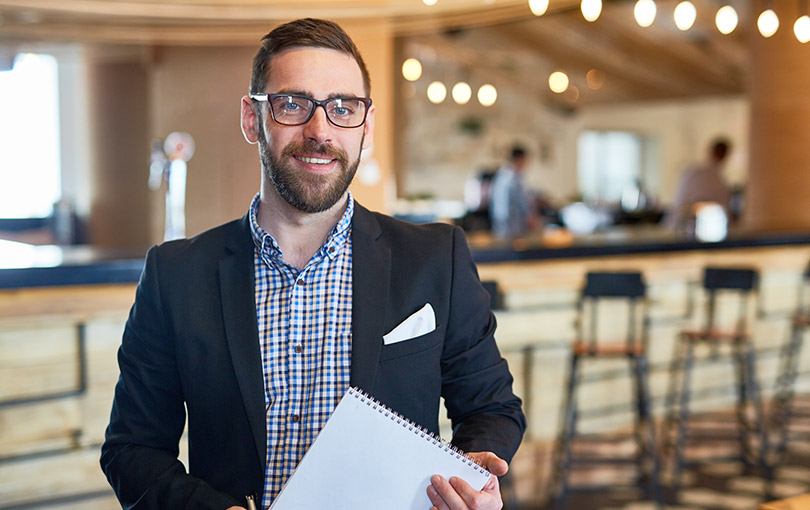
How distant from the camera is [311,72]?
1.24 metres

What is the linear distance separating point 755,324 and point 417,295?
4710 millimetres

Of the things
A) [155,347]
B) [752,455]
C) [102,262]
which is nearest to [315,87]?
[155,347]

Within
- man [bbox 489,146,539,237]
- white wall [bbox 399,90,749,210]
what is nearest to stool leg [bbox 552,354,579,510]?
man [bbox 489,146,539,237]

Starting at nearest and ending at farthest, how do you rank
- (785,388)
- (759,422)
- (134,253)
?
(134,253) < (759,422) < (785,388)

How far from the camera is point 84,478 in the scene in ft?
10.3

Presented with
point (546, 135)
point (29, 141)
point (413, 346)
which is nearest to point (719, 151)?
point (413, 346)

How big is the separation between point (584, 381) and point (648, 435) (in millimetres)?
489

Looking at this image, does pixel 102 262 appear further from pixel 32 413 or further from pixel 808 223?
pixel 808 223

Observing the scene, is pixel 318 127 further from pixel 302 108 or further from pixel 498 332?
pixel 498 332

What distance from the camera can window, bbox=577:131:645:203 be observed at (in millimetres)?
18625

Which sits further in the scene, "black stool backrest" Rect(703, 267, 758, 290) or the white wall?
the white wall

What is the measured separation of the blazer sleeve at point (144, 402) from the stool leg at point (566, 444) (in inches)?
118

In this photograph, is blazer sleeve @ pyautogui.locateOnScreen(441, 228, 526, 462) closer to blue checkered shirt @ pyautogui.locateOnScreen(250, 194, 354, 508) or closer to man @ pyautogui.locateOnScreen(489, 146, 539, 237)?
blue checkered shirt @ pyautogui.locateOnScreen(250, 194, 354, 508)

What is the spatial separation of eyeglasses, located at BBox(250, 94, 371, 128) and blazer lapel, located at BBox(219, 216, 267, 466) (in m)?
0.23
